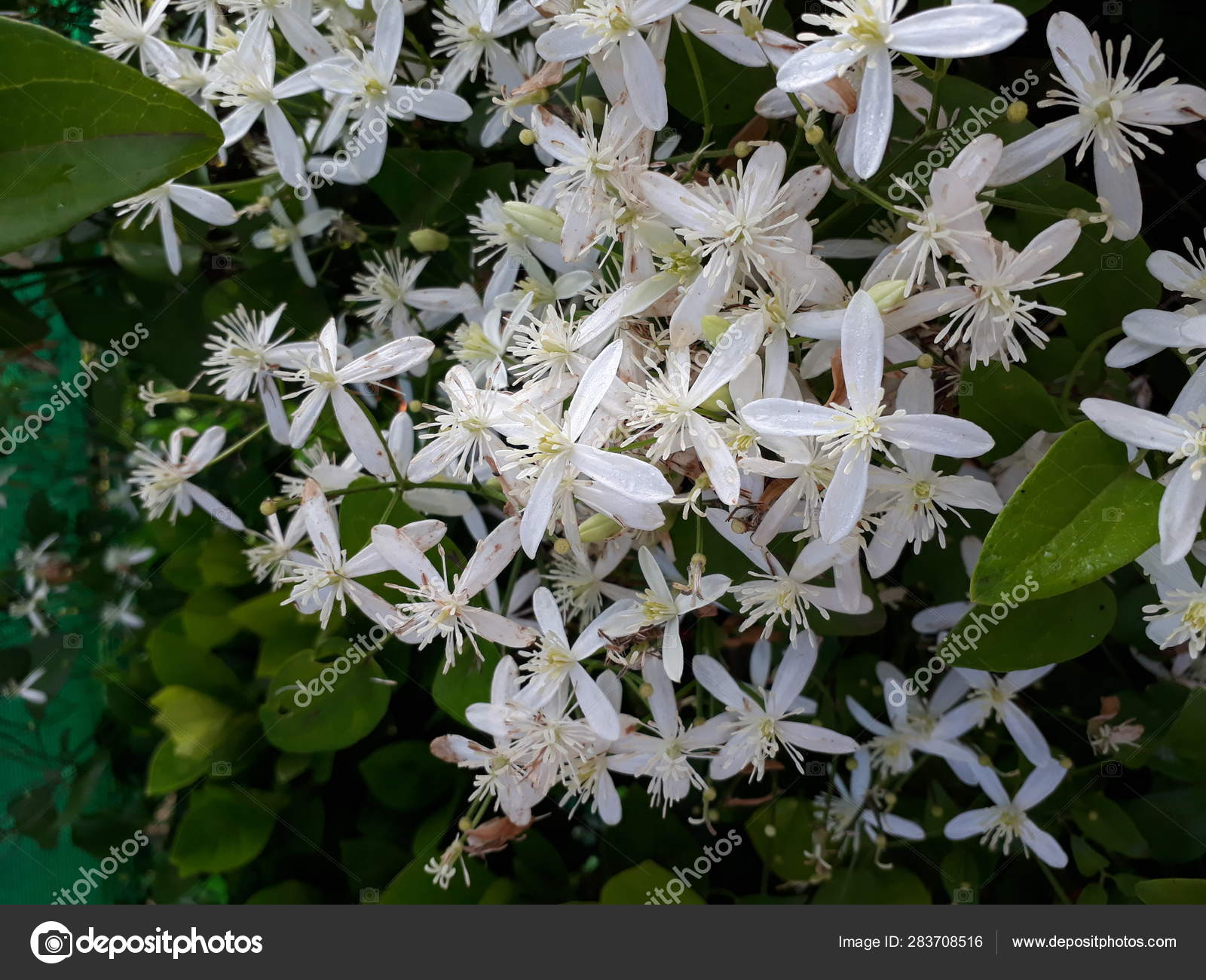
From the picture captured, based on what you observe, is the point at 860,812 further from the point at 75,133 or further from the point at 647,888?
the point at 75,133

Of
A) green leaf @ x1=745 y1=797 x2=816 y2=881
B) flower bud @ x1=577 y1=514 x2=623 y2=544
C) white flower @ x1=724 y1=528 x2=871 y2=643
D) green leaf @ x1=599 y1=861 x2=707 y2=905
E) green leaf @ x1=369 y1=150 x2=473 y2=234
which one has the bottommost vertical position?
green leaf @ x1=599 y1=861 x2=707 y2=905

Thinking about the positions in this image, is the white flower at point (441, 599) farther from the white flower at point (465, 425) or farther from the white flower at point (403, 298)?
the white flower at point (403, 298)

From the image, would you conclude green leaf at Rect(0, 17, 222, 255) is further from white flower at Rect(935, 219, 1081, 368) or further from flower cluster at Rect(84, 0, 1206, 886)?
white flower at Rect(935, 219, 1081, 368)

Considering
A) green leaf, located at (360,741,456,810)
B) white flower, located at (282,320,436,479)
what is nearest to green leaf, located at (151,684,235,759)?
green leaf, located at (360,741,456,810)

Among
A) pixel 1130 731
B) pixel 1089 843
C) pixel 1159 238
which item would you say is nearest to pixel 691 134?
pixel 1159 238

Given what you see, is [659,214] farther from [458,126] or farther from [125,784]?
[125,784]
